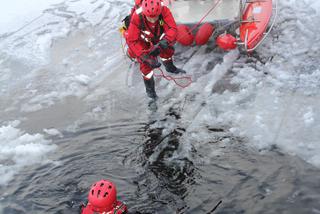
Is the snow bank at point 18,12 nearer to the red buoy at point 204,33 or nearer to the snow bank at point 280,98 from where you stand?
the red buoy at point 204,33

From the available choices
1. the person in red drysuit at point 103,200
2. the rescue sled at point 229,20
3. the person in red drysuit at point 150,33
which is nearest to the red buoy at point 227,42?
the rescue sled at point 229,20

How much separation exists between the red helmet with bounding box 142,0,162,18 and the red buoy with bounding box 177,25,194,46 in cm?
199

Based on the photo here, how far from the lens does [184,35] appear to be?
743cm

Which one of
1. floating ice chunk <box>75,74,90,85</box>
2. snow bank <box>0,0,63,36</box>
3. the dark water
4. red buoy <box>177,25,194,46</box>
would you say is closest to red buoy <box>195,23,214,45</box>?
red buoy <box>177,25,194,46</box>

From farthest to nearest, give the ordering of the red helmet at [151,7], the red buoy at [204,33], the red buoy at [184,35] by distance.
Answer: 1. the red buoy at [184,35]
2. the red buoy at [204,33]
3. the red helmet at [151,7]

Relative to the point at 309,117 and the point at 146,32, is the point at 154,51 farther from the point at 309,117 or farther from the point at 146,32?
the point at 309,117

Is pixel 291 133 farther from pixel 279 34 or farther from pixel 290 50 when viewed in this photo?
pixel 279 34

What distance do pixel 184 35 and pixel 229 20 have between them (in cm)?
94

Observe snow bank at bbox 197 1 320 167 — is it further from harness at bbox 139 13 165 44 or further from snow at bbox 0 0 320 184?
harness at bbox 139 13 165 44

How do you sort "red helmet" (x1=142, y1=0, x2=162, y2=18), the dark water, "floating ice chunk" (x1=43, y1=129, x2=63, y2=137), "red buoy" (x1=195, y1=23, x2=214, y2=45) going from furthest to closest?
1. "red buoy" (x1=195, y1=23, x2=214, y2=45)
2. "floating ice chunk" (x1=43, y1=129, x2=63, y2=137)
3. "red helmet" (x1=142, y1=0, x2=162, y2=18)
4. the dark water

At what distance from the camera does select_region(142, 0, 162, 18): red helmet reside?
537cm

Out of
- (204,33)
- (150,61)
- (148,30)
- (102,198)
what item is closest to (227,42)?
(204,33)

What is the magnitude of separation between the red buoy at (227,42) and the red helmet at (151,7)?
1.97m

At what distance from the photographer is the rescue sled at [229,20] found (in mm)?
6986
